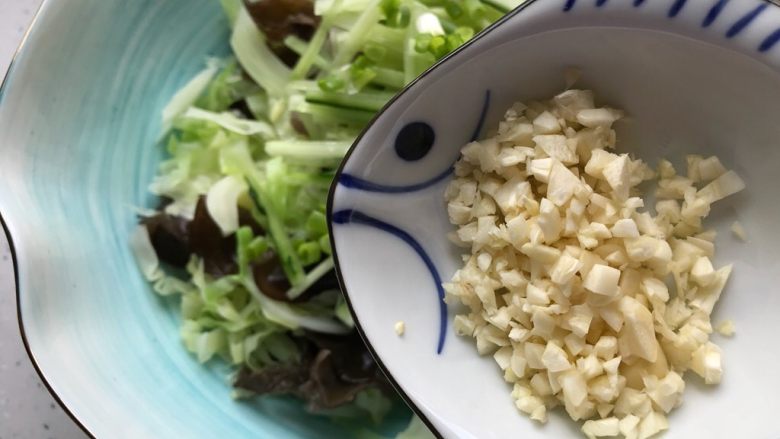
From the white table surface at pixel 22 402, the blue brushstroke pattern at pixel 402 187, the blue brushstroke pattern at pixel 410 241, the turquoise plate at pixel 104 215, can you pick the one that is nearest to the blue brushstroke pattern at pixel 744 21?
the blue brushstroke pattern at pixel 402 187

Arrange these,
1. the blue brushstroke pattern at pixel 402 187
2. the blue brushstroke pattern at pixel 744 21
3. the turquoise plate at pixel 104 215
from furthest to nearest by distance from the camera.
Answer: the turquoise plate at pixel 104 215, the blue brushstroke pattern at pixel 402 187, the blue brushstroke pattern at pixel 744 21

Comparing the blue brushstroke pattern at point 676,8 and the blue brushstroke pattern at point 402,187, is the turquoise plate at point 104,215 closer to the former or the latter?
the blue brushstroke pattern at point 402,187

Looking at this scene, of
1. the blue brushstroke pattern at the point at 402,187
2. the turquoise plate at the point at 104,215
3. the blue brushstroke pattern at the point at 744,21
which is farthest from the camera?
the turquoise plate at the point at 104,215

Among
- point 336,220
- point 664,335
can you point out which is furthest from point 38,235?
point 664,335

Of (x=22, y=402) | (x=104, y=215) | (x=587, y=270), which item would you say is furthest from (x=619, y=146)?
(x=22, y=402)

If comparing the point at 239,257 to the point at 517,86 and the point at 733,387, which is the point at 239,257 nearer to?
the point at 517,86

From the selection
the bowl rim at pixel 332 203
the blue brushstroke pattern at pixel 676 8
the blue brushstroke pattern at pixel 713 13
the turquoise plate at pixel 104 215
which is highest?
the blue brushstroke pattern at pixel 713 13

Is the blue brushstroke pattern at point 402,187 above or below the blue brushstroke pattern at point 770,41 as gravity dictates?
below

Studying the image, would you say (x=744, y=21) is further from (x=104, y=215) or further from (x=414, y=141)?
(x=104, y=215)
